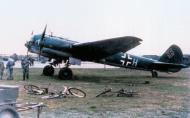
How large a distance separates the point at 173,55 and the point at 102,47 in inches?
322

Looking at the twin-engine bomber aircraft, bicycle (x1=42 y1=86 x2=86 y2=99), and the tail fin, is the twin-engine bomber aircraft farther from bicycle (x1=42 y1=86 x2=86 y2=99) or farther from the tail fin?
bicycle (x1=42 y1=86 x2=86 y2=99)

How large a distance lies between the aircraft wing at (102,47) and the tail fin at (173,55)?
6.90m

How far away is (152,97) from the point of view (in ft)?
44.2

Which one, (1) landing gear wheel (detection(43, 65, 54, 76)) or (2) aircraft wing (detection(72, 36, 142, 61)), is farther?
(1) landing gear wheel (detection(43, 65, 54, 76))

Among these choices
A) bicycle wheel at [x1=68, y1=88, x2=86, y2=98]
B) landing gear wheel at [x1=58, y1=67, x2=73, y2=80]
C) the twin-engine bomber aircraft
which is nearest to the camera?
bicycle wheel at [x1=68, y1=88, x2=86, y2=98]

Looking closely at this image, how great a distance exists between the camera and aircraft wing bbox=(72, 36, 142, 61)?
66.2 ft

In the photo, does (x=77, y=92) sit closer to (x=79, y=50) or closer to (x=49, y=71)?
(x=79, y=50)

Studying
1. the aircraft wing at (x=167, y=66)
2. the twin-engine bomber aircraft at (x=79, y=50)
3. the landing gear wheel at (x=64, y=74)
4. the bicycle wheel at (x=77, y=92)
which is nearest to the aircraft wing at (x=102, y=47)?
the twin-engine bomber aircraft at (x=79, y=50)

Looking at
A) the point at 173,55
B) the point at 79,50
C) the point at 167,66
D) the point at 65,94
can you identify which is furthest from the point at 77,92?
the point at 173,55

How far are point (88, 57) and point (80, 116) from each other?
1358 centimetres

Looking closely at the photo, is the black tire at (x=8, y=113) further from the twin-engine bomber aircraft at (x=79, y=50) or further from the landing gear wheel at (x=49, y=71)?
the landing gear wheel at (x=49, y=71)

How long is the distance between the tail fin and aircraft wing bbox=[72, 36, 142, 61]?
690cm

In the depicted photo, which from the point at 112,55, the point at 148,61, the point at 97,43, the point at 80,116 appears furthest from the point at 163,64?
the point at 80,116

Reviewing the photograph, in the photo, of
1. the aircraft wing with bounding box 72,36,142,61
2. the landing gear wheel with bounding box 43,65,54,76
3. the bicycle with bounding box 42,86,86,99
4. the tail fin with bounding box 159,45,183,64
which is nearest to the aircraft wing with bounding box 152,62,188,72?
the tail fin with bounding box 159,45,183,64
